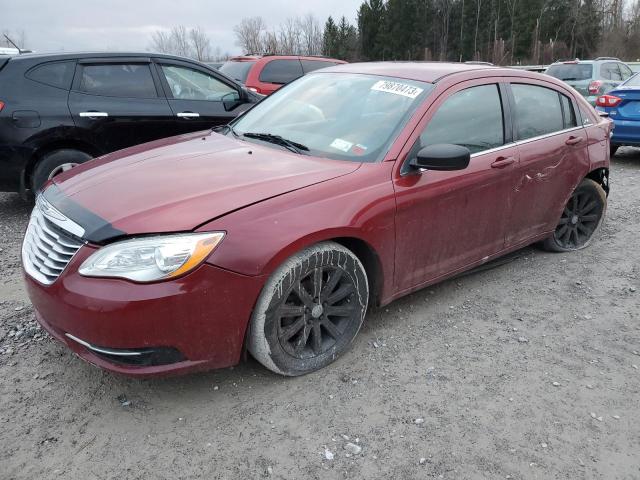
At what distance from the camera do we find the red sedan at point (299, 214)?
232 cm

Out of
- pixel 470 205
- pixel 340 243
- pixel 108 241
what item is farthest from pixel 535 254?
pixel 108 241

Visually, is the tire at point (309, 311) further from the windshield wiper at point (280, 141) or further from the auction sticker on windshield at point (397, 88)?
the auction sticker on windshield at point (397, 88)

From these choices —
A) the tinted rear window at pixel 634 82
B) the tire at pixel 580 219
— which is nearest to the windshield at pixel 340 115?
the tire at pixel 580 219

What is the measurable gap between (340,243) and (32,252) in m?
1.58

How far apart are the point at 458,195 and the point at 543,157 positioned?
1.05 meters

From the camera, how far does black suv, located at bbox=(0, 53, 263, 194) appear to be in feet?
16.8

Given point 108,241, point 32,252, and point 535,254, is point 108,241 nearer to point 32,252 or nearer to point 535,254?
point 32,252

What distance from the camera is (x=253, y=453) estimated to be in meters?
2.34

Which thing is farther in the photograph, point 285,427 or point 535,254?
point 535,254

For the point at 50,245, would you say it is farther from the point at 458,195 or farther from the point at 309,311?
the point at 458,195

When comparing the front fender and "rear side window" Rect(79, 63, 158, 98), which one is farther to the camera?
"rear side window" Rect(79, 63, 158, 98)

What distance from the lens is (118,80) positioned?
5.74m

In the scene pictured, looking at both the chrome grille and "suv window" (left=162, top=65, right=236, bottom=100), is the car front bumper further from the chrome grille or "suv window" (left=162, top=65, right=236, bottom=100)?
"suv window" (left=162, top=65, right=236, bottom=100)

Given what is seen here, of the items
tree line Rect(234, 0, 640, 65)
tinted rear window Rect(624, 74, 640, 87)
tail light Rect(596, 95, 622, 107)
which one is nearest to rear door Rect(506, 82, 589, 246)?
tail light Rect(596, 95, 622, 107)
